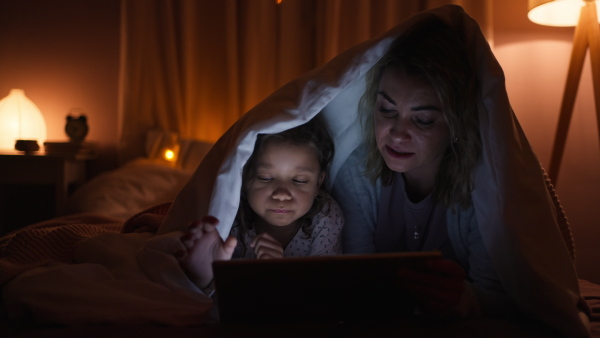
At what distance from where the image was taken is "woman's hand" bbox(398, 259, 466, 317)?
2.18 feet

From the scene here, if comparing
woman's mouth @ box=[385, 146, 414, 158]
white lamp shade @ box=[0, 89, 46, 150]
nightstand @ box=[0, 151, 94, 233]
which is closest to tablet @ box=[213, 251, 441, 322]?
woman's mouth @ box=[385, 146, 414, 158]

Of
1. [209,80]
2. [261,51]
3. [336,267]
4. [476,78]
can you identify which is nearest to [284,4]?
[261,51]

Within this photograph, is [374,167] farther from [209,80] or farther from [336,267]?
[209,80]

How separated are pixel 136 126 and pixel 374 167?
6.63 feet

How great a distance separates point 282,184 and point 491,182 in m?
0.46

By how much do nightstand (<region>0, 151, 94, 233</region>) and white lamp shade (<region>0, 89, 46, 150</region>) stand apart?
0.15 meters

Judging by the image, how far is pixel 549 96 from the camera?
7.96 feet

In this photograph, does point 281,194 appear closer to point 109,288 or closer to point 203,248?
point 203,248

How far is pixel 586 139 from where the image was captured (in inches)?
92.6

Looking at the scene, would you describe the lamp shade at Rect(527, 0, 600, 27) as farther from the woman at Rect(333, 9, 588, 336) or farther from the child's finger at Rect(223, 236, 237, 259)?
the child's finger at Rect(223, 236, 237, 259)

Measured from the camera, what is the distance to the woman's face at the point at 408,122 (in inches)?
38.4

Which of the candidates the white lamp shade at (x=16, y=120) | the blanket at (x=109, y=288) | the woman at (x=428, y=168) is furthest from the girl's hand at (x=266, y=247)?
the white lamp shade at (x=16, y=120)

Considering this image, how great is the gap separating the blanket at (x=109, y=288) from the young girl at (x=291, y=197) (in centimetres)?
27

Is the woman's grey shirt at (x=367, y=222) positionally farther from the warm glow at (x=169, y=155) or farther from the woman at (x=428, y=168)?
the warm glow at (x=169, y=155)
